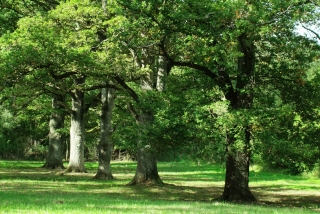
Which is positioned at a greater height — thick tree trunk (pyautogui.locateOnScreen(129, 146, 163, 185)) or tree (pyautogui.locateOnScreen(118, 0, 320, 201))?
tree (pyautogui.locateOnScreen(118, 0, 320, 201))

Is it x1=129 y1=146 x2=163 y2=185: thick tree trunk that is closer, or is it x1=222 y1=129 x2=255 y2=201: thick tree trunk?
x1=222 y1=129 x2=255 y2=201: thick tree trunk

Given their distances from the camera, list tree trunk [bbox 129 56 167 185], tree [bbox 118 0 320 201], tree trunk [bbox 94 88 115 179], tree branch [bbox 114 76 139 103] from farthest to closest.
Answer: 1. tree trunk [bbox 94 88 115 179]
2. tree trunk [bbox 129 56 167 185]
3. tree branch [bbox 114 76 139 103]
4. tree [bbox 118 0 320 201]

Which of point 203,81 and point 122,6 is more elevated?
point 122,6

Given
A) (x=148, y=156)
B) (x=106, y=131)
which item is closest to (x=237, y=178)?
(x=148, y=156)

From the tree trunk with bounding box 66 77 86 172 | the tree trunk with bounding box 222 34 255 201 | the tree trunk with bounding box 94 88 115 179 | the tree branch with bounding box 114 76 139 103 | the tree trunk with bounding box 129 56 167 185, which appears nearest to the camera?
the tree trunk with bounding box 222 34 255 201

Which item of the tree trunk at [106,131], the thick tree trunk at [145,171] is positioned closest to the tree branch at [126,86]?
the thick tree trunk at [145,171]

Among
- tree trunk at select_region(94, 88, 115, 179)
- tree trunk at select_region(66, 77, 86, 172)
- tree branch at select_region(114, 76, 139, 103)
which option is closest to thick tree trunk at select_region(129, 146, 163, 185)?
tree branch at select_region(114, 76, 139, 103)

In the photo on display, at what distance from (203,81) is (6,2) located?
13164 mm

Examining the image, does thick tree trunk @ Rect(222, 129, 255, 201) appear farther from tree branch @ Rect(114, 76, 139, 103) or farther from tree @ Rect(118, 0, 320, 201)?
tree branch @ Rect(114, 76, 139, 103)

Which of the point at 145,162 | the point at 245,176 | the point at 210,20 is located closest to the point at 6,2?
the point at 145,162

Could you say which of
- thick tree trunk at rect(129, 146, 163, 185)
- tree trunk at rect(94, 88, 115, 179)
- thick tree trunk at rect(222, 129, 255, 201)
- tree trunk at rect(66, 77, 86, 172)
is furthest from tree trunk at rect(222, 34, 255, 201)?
tree trunk at rect(66, 77, 86, 172)

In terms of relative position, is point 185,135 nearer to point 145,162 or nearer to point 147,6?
point 147,6

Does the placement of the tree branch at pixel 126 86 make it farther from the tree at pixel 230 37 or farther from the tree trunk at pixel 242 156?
the tree trunk at pixel 242 156

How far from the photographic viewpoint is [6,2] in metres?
26.1
